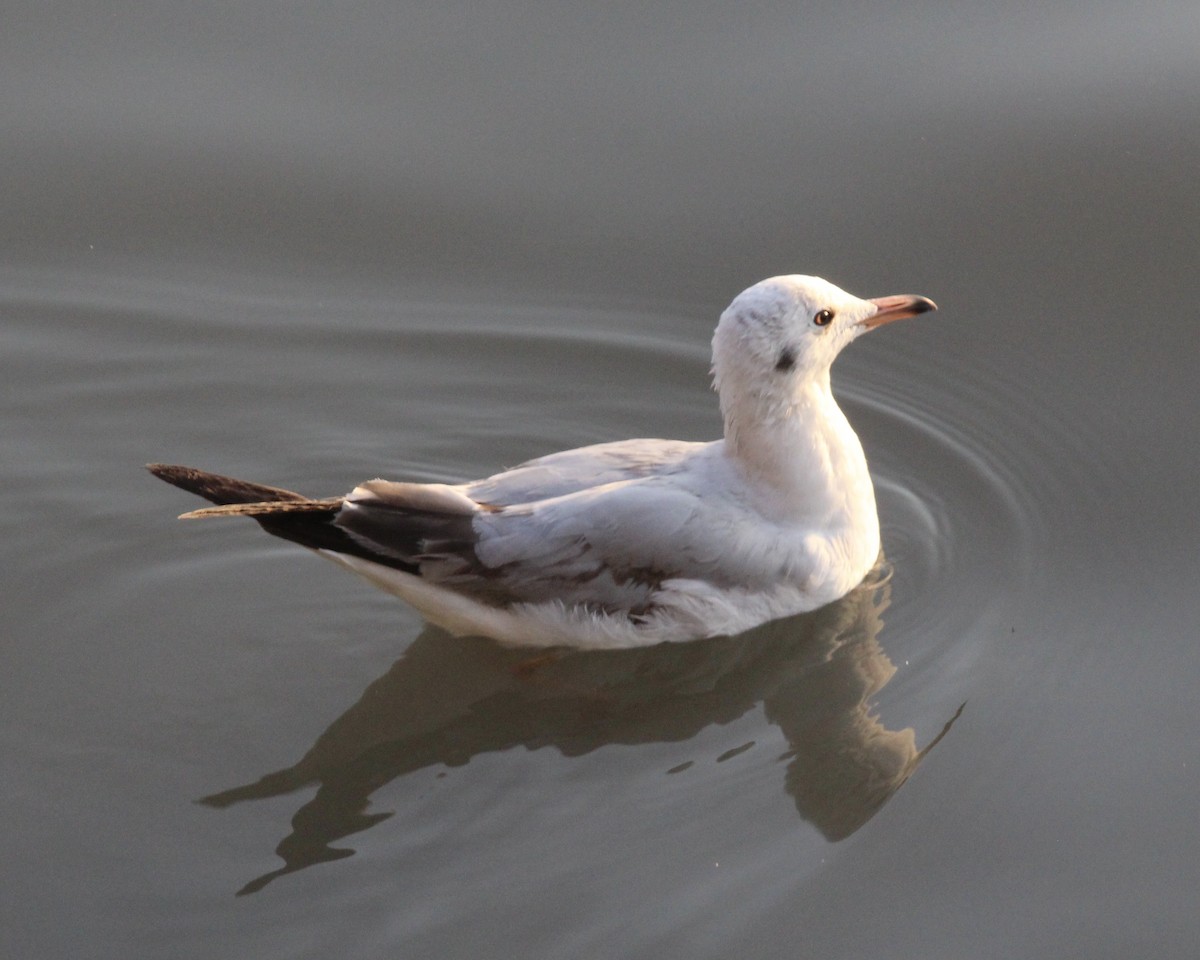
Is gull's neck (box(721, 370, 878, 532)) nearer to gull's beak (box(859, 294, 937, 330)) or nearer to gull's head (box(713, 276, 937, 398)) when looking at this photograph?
gull's head (box(713, 276, 937, 398))

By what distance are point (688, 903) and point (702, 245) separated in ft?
13.5

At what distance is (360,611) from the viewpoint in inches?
270

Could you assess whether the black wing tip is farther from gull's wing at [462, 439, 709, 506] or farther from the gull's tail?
gull's wing at [462, 439, 709, 506]

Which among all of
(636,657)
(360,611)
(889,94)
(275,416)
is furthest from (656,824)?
(889,94)

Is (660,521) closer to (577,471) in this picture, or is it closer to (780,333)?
(577,471)

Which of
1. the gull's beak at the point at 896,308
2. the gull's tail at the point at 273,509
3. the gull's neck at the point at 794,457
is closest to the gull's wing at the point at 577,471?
the gull's neck at the point at 794,457

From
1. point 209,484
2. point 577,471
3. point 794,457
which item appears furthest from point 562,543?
point 209,484

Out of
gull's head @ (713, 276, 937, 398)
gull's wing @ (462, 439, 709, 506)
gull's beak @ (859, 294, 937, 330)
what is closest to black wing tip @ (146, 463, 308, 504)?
gull's wing @ (462, 439, 709, 506)

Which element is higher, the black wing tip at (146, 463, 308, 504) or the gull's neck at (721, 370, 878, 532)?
the gull's neck at (721, 370, 878, 532)

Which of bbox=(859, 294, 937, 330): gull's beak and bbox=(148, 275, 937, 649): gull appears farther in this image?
bbox=(859, 294, 937, 330): gull's beak

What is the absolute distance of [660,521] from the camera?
21.1 ft

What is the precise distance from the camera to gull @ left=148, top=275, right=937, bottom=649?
249 inches

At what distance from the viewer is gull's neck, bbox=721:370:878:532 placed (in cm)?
662

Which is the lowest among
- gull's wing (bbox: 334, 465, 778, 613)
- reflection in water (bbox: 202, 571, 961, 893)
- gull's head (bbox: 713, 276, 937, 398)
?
reflection in water (bbox: 202, 571, 961, 893)
